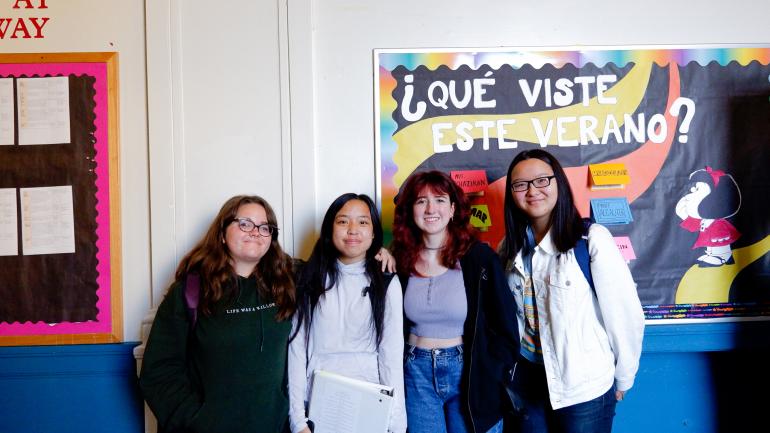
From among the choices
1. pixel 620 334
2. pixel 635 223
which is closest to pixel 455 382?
pixel 620 334

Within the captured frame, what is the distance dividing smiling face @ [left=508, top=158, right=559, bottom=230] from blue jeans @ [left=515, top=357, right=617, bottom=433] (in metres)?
0.58

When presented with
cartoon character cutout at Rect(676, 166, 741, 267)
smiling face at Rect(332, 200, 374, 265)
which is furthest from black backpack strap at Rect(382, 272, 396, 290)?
cartoon character cutout at Rect(676, 166, 741, 267)

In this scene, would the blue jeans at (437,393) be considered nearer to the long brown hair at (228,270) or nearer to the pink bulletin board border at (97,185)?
the long brown hair at (228,270)

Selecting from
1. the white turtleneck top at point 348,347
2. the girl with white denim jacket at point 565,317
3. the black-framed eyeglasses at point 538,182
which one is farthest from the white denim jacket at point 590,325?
the white turtleneck top at point 348,347

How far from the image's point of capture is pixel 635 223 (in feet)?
7.62

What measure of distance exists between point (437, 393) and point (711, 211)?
1.71m

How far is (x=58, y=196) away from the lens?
2.21 meters

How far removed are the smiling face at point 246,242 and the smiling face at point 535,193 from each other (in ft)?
3.27

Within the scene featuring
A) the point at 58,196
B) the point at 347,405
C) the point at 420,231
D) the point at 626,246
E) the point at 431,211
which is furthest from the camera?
the point at 626,246

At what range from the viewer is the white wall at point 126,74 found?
2.24 m

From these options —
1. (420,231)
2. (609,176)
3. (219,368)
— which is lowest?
(219,368)

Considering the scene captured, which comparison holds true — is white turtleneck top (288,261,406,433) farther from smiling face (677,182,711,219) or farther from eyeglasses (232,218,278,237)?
smiling face (677,182,711,219)

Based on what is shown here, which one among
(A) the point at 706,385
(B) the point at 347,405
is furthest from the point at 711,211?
(B) the point at 347,405

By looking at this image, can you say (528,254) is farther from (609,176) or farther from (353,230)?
(609,176)
